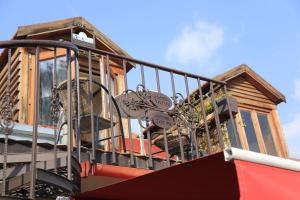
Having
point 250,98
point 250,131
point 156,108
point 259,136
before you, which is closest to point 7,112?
point 156,108

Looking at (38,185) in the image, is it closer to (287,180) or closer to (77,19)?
(287,180)

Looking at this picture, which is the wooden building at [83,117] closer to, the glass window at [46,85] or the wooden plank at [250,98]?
the glass window at [46,85]

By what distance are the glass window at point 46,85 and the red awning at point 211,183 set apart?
4106 mm

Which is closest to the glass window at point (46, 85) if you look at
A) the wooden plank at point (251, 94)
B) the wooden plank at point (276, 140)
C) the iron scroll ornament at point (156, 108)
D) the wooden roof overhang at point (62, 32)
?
the wooden roof overhang at point (62, 32)

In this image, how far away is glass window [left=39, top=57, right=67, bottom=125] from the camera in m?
7.25

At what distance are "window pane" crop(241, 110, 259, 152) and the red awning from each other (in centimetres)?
766

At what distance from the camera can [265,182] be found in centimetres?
252

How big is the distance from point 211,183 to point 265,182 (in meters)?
0.56

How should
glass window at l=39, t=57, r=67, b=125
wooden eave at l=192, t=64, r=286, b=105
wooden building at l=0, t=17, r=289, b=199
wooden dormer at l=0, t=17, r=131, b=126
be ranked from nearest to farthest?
wooden building at l=0, t=17, r=289, b=199, glass window at l=39, t=57, r=67, b=125, wooden dormer at l=0, t=17, r=131, b=126, wooden eave at l=192, t=64, r=286, b=105

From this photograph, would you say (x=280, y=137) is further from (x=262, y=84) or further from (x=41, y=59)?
(x=41, y=59)

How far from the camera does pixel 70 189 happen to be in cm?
302

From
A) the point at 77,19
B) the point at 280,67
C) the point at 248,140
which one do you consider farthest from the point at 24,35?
the point at 280,67

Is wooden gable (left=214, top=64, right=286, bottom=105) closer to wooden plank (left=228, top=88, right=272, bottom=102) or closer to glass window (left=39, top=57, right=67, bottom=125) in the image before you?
wooden plank (left=228, top=88, right=272, bottom=102)

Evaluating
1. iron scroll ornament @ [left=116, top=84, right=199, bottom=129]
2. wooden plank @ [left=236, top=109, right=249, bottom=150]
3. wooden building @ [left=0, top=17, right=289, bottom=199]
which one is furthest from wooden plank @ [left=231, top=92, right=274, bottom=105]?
iron scroll ornament @ [left=116, top=84, right=199, bottom=129]
